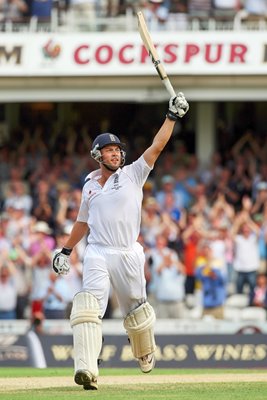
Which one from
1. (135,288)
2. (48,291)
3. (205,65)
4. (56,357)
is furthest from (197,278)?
(135,288)

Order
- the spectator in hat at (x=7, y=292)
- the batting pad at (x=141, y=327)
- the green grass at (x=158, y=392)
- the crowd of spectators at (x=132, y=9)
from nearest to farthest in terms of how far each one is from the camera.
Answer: the green grass at (x=158, y=392) < the batting pad at (x=141, y=327) < the spectator in hat at (x=7, y=292) < the crowd of spectators at (x=132, y=9)

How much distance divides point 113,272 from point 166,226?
361 inches

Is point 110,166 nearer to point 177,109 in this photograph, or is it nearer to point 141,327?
point 177,109

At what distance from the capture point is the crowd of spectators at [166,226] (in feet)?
59.3

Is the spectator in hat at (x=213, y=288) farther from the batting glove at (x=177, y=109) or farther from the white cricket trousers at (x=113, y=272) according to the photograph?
the batting glove at (x=177, y=109)

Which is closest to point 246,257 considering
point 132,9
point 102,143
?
point 132,9

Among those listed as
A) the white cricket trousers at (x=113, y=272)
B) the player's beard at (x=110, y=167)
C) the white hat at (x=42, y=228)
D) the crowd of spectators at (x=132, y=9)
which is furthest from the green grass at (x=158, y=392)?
the crowd of spectators at (x=132, y=9)

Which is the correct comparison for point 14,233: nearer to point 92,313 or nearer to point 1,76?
point 1,76

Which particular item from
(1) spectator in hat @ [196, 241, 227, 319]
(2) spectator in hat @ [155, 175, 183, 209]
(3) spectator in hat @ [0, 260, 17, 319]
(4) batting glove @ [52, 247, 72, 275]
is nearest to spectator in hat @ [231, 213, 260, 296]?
(1) spectator in hat @ [196, 241, 227, 319]

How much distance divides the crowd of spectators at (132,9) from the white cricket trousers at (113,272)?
1245 cm

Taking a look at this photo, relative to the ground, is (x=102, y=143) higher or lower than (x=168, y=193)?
higher

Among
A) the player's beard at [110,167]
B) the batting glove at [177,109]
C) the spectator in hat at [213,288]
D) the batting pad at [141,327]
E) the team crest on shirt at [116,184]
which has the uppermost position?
the batting glove at [177,109]

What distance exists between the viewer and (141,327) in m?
10.4

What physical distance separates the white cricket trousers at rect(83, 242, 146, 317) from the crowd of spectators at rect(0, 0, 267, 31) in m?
12.4
